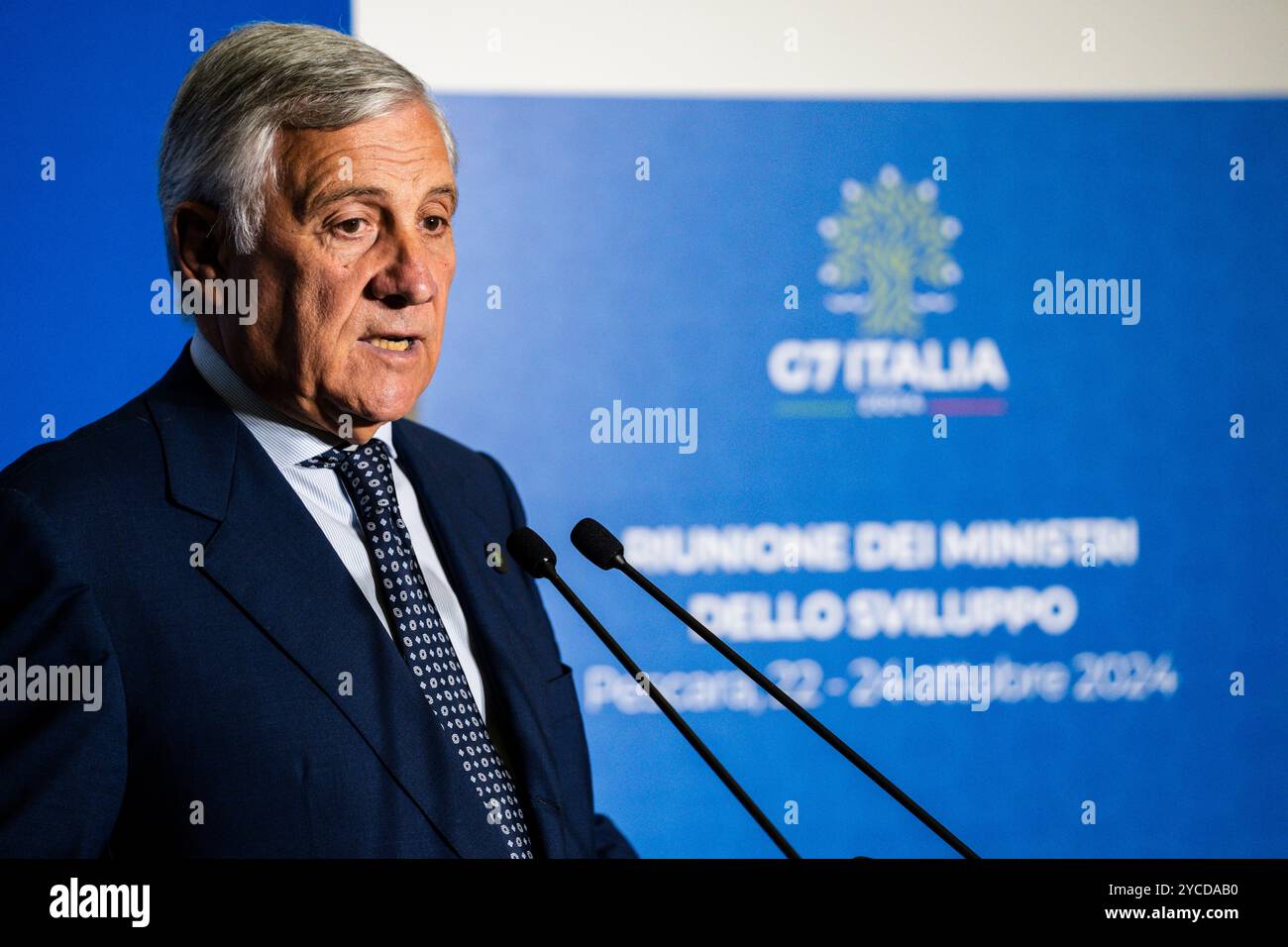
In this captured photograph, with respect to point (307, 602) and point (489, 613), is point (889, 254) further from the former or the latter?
point (307, 602)

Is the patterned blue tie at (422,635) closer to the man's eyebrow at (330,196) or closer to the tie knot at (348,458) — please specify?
the tie knot at (348,458)

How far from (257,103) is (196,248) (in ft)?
0.66

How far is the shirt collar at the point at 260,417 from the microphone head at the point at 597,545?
388 mm

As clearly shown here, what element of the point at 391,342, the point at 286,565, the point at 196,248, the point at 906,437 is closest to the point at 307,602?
the point at 286,565

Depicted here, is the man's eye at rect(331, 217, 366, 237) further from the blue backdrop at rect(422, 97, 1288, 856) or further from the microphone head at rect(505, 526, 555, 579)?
the blue backdrop at rect(422, 97, 1288, 856)

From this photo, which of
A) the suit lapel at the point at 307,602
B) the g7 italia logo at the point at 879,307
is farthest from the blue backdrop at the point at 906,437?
the suit lapel at the point at 307,602

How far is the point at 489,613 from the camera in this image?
1.54 m

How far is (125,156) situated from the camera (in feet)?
7.79

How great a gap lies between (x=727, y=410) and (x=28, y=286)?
150 centimetres

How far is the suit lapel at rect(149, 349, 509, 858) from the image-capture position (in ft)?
4.28

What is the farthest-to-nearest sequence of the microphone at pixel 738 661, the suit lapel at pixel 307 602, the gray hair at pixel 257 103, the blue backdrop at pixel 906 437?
the blue backdrop at pixel 906 437 < the gray hair at pixel 257 103 < the suit lapel at pixel 307 602 < the microphone at pixel 738 661

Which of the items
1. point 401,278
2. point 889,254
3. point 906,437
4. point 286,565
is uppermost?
point 889,254

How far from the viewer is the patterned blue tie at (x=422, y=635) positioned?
1395 millimetres
